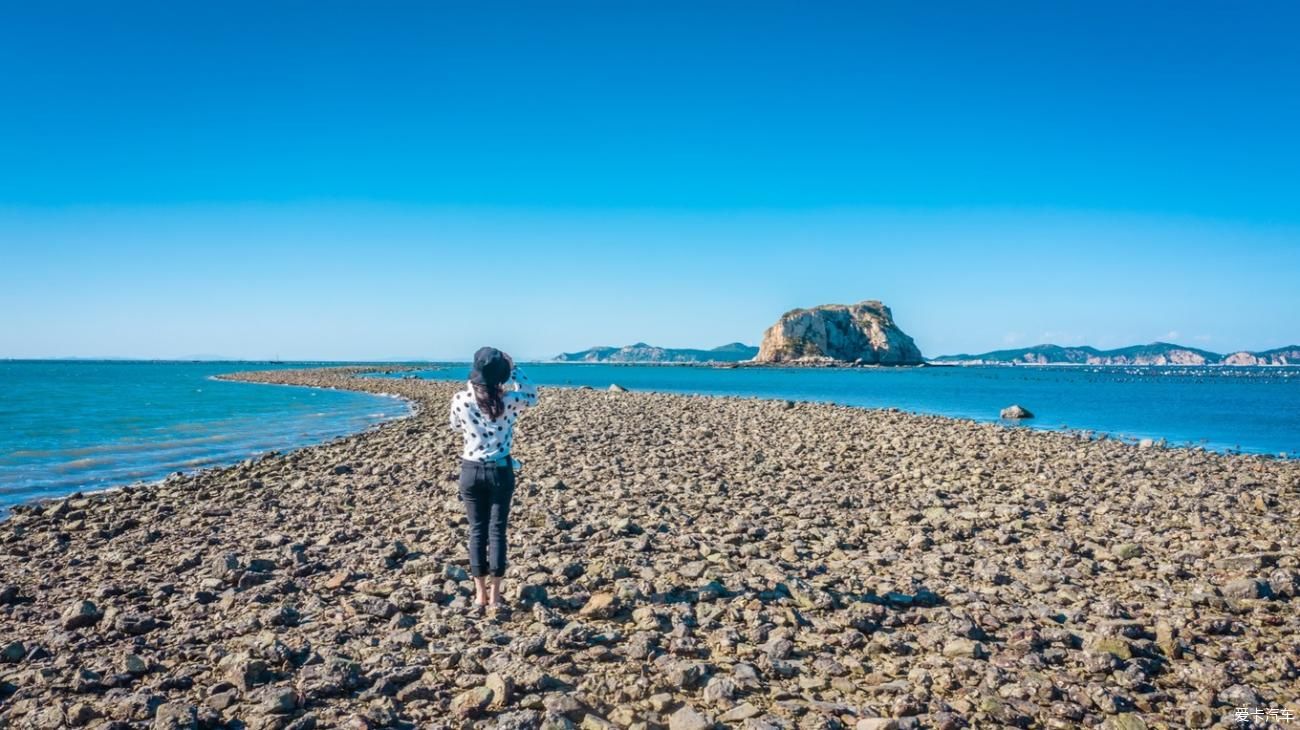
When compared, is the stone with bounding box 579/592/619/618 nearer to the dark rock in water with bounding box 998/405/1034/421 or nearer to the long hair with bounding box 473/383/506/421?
the long hair with bounding box 473/383/506/421

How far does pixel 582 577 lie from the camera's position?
8461 millimetres

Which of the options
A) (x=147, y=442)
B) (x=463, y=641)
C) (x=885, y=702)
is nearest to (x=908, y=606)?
(x=885, y=702)

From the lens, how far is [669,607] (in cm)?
751

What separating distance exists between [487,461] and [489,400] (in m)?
0.59

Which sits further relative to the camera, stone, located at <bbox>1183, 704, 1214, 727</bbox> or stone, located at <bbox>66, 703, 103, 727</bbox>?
stone, located at <bbox>1183, 704, 1214, 727</bbox>

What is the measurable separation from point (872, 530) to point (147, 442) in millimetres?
26090

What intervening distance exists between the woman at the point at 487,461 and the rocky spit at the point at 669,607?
53cm

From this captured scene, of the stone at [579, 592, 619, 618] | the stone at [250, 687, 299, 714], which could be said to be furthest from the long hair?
the stone at [250, 687, 299, 714]

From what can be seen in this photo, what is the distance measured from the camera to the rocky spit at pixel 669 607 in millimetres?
5562

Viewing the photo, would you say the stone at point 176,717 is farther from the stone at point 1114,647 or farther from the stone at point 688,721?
the stone at point 1114,647

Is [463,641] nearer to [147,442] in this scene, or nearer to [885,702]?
[885,702]

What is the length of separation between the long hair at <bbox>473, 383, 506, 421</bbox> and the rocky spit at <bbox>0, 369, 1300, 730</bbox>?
1880 millimetres

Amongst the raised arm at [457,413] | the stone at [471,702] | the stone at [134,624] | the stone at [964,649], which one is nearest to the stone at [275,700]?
the stone at [471,702]

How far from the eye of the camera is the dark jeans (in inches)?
288
